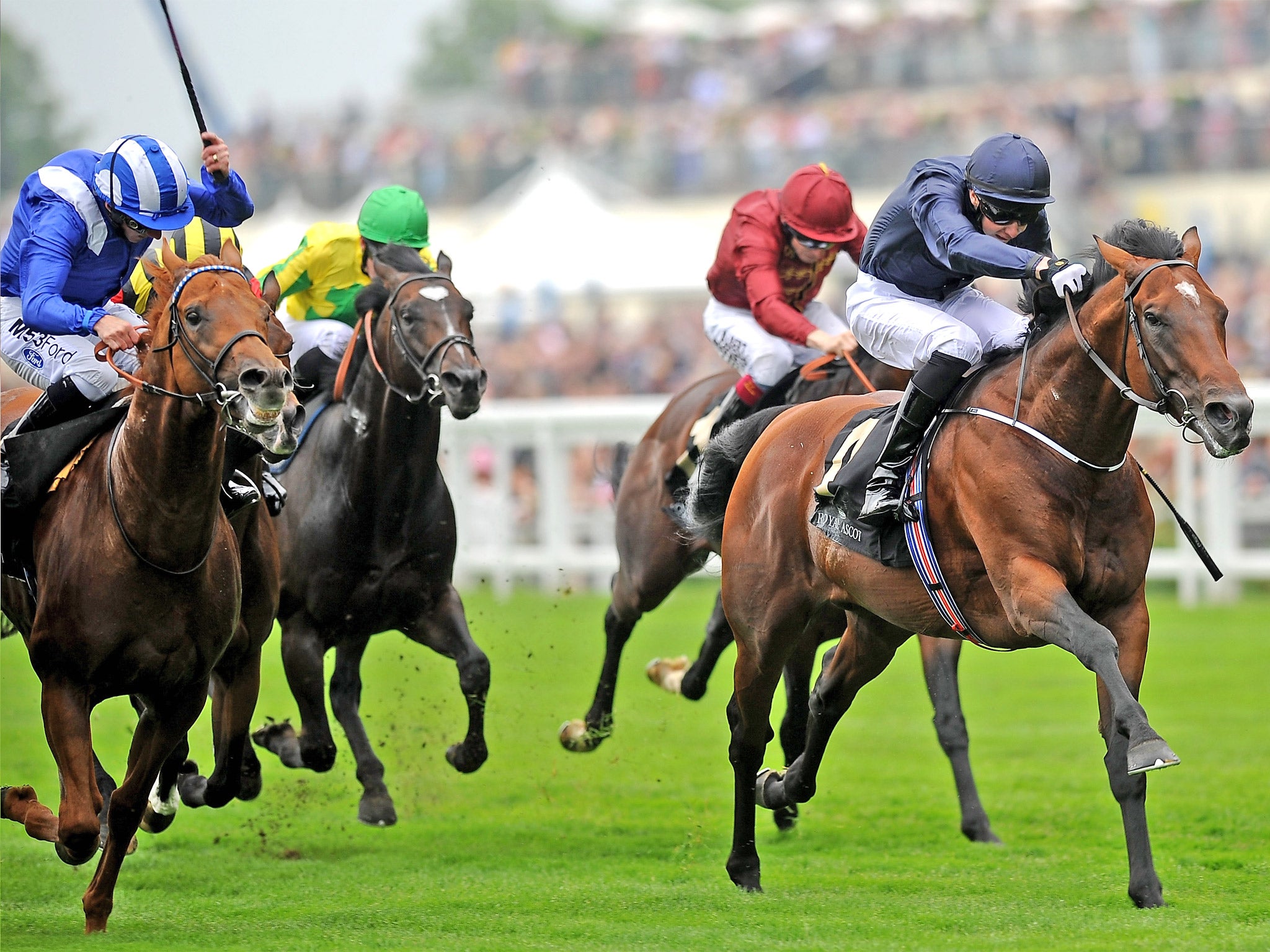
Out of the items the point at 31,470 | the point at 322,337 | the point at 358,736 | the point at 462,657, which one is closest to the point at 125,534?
the point at 31,470

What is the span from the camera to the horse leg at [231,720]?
612cm

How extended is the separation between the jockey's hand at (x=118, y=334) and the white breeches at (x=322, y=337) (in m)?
2.30

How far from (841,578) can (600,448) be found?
320cm

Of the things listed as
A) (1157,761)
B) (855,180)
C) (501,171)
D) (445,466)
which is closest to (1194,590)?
(445,466)

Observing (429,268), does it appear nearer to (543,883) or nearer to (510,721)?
(543,883)

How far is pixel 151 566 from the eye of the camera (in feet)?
16.9

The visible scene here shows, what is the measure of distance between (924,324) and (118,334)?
246 centimetres

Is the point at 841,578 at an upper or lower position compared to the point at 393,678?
upper

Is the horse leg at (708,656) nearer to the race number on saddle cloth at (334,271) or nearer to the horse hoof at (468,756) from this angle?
the horse hoof at (468,756)

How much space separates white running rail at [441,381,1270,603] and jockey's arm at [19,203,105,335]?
823 cm

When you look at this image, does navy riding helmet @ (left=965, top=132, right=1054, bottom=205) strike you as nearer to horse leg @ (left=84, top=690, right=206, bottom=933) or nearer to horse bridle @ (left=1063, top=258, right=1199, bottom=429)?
horse bridle @ (left=1063, top=258, right=1199, bottom=429)

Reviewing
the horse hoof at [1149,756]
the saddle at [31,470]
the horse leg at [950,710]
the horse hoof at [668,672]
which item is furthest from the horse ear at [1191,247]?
the horse hoof at [668,672]

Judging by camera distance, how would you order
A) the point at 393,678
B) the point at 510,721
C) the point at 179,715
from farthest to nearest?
the point at 393,678, the point at 510,721, the point at 179,715

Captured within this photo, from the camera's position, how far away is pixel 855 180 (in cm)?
2486
